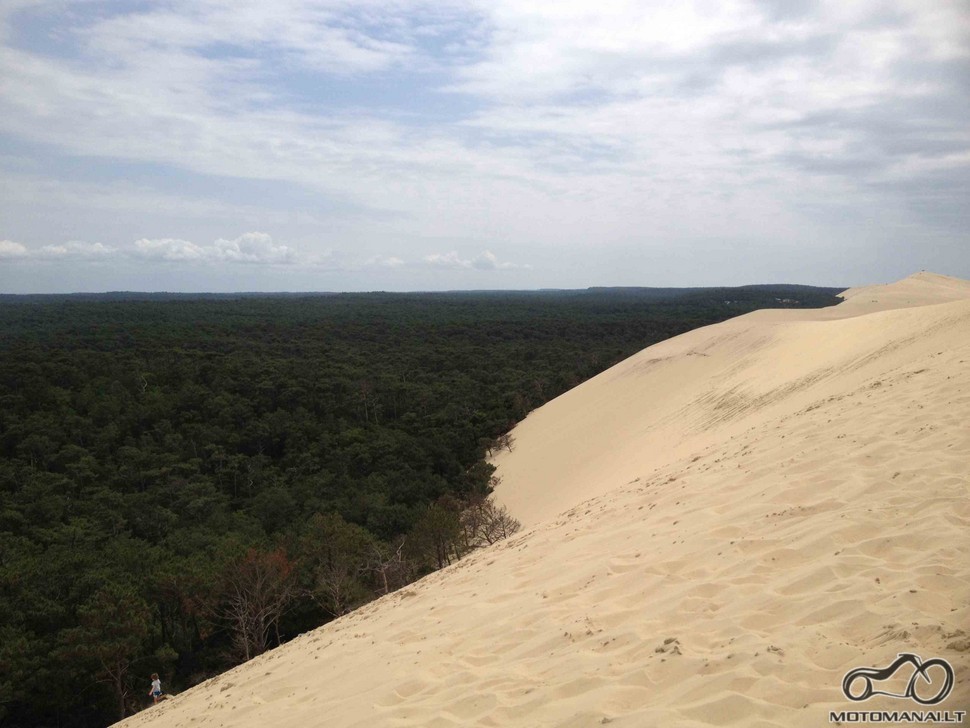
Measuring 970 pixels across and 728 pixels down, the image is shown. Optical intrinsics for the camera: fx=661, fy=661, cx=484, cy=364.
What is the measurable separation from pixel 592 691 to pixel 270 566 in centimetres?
1183

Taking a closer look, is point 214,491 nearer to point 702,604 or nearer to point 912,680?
point 702,604

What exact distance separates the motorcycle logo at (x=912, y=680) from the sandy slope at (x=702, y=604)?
0.05 m

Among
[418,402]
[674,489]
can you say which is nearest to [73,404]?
[418,402]

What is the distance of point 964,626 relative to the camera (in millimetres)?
3281

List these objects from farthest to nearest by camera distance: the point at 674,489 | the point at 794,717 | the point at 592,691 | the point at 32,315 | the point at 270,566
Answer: the point at 32,315 < the point at 270,566 < the point at 674,489 < the point at 592,691 < the point at 794,717

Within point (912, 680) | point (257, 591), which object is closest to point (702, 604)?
point (912, 680)

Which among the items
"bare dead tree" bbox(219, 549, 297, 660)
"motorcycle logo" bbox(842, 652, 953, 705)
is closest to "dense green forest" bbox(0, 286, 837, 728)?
"bare dead tree" bbox(219, 549, 297, 660)

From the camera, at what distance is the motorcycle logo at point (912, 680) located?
9.46ft

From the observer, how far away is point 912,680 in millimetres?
2998

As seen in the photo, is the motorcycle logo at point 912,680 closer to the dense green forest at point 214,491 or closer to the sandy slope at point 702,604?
the sandy slope at point 702,604

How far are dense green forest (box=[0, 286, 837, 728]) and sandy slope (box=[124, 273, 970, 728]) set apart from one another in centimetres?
709

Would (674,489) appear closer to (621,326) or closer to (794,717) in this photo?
(794,717)

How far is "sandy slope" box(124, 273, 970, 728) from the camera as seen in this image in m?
3.42

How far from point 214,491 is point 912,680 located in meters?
25.6
